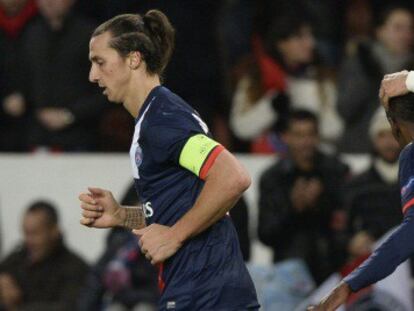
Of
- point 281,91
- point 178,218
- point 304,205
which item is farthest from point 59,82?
point 178,218

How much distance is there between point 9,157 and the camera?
1048 centimetres

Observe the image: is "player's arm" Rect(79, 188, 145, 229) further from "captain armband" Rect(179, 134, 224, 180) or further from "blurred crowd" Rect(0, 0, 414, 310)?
"blurred crowd" Rect(0, 0, 414, 310)

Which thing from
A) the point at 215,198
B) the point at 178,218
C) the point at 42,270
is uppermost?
the point at 215,198

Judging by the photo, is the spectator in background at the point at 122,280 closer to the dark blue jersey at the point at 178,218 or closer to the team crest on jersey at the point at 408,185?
the dark blue jersey at the point at 178,218

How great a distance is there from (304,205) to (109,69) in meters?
3.57

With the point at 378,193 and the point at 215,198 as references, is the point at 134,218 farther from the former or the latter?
the point at 378,193

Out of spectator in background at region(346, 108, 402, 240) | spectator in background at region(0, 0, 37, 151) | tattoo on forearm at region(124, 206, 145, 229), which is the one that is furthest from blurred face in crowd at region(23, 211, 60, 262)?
tattoo on forearm at region(124, 206, 145, 229)

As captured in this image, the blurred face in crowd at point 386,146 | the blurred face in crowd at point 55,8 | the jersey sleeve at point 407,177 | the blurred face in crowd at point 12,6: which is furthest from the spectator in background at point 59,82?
the jersey sleeve at point 407,177

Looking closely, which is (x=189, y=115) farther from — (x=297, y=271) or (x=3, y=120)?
(x=3, y=120)

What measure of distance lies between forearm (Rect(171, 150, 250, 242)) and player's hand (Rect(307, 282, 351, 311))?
1.59 feet

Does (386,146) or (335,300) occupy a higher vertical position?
(335,300)

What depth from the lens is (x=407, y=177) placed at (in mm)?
5516

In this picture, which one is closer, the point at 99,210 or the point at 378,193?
the point at 99,210

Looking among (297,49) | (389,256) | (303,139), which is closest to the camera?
(389,256)
